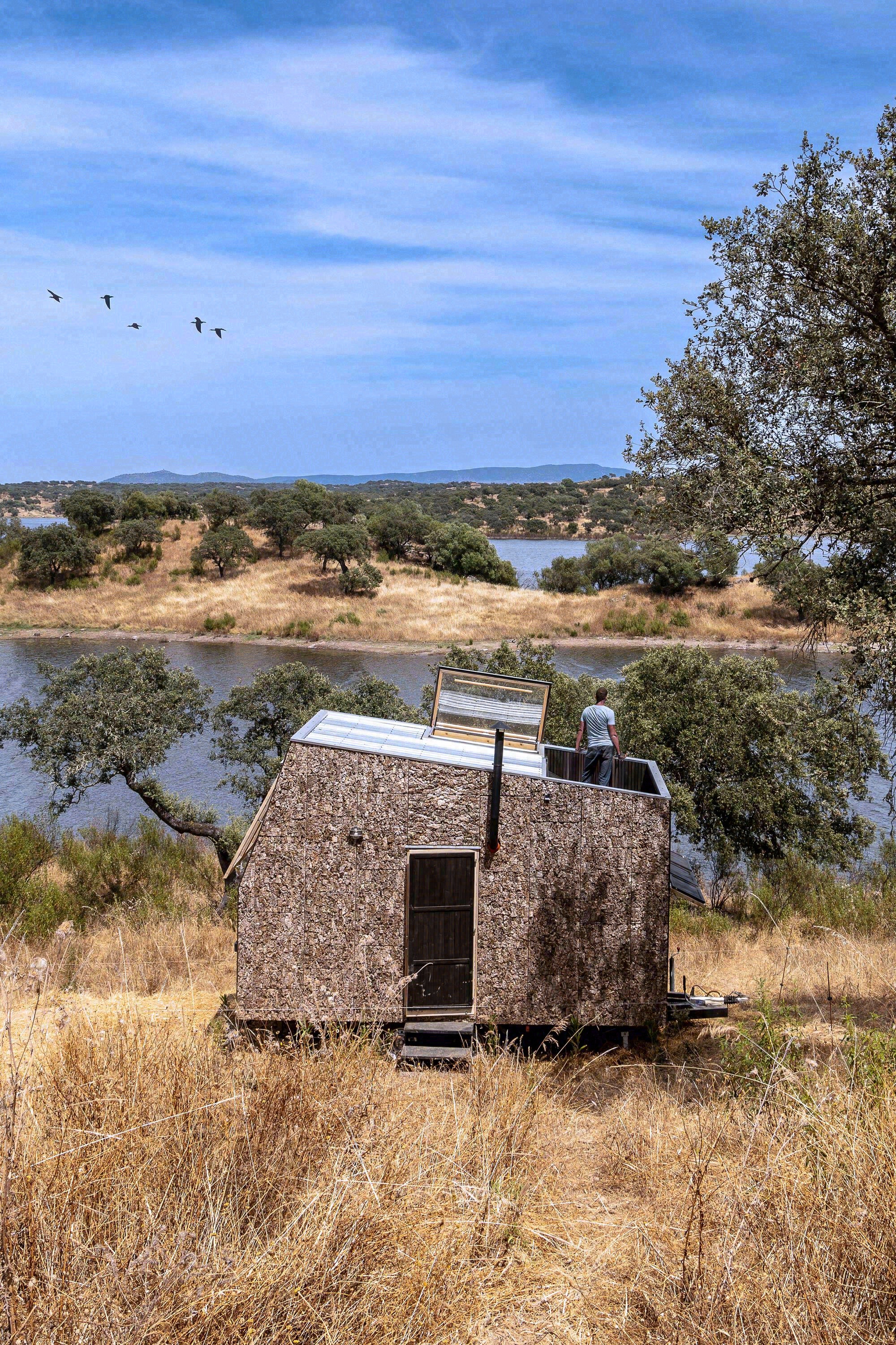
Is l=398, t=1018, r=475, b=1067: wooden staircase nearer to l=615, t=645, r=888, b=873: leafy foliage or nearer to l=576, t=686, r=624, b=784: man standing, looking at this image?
l=576, t=686, r=624, b=784: man standing

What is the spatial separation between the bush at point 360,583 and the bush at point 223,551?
276 inches

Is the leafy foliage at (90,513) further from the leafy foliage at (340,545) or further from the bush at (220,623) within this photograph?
the leafy foliage at (340,545)

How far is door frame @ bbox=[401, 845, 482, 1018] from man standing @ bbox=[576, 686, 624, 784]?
2.29m

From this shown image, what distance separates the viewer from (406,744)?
8.96m

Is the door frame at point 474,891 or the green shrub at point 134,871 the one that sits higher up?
the door frame at point 474,891

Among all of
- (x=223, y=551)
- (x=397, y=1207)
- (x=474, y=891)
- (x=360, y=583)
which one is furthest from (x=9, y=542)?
(x=397, y=1207)

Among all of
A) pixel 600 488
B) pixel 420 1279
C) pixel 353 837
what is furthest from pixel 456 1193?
pixel 600 488

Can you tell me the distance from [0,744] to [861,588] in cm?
1440

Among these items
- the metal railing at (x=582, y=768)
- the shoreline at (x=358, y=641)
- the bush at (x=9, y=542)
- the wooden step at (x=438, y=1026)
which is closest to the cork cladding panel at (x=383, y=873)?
the wooden step at (x=438, y=1026)

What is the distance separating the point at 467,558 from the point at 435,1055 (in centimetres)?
5087

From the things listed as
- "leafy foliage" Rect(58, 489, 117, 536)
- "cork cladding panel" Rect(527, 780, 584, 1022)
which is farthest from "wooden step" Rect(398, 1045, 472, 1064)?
"leafy foliage" Rect(58, 489, 117, 536)

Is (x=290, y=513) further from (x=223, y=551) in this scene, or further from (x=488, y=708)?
(x=488, y=708)

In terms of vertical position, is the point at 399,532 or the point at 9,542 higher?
the point at 399,532

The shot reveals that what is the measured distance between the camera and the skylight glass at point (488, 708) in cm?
958
